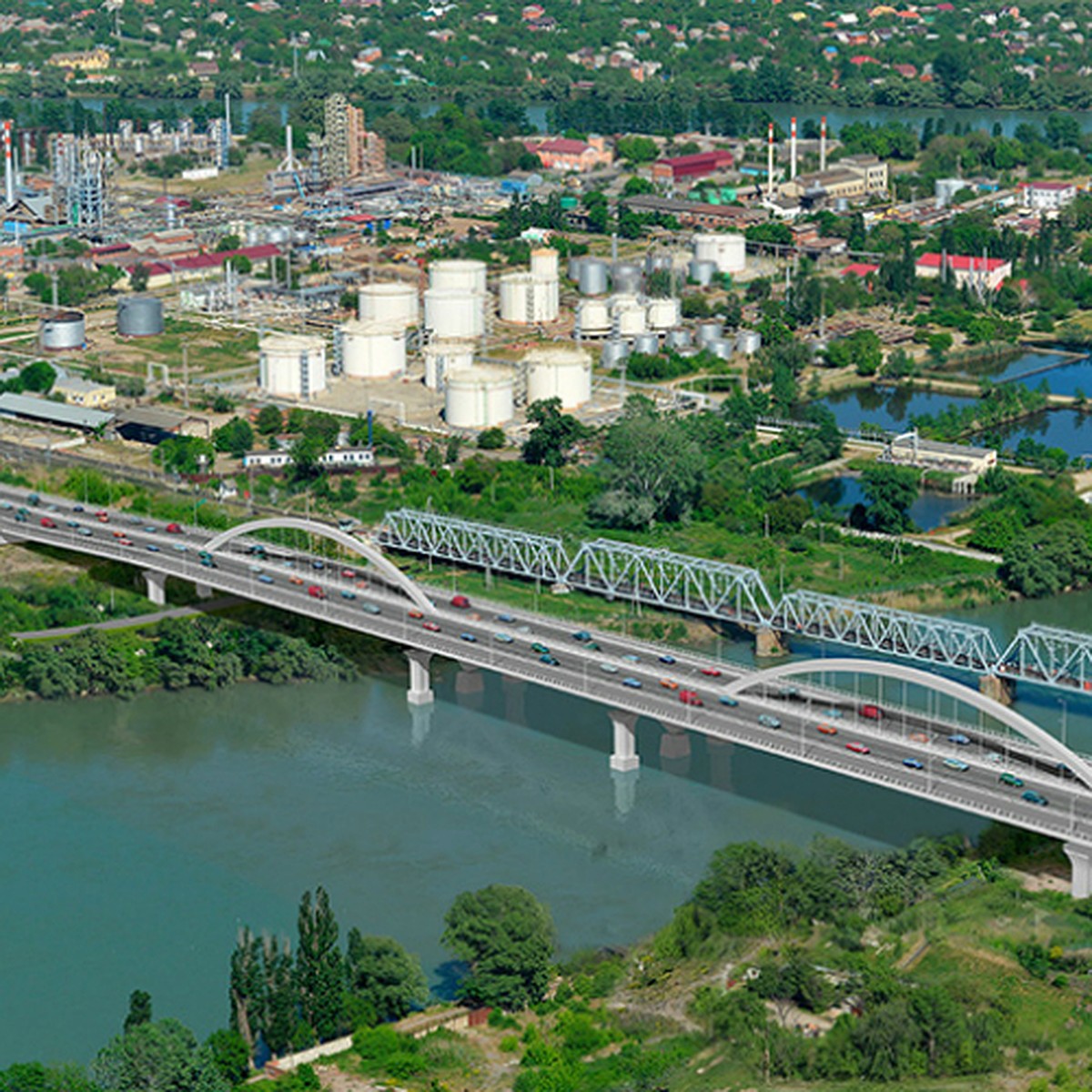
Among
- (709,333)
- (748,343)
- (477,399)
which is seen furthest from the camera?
(709,333)

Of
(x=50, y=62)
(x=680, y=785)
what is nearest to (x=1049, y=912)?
(x=680, y=785)

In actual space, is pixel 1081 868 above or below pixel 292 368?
below

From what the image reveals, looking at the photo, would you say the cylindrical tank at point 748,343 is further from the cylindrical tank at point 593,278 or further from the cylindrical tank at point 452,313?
the cylindrical tank at point 593,278

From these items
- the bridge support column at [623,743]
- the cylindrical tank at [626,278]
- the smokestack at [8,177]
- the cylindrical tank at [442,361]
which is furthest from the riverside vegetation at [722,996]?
the smokestack at [8,177]

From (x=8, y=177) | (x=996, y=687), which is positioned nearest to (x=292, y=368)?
(x=996, y=687)

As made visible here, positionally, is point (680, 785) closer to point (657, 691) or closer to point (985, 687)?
point (657, 691)

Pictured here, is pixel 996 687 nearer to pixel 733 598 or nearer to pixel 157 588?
pixel 733 598

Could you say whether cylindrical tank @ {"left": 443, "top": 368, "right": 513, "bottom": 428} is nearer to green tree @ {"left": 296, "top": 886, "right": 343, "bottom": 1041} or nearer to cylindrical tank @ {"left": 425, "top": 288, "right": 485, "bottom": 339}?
cylindrical tank @ {"left": 425, "top": 288, "right": 485, "bottom": 339}
